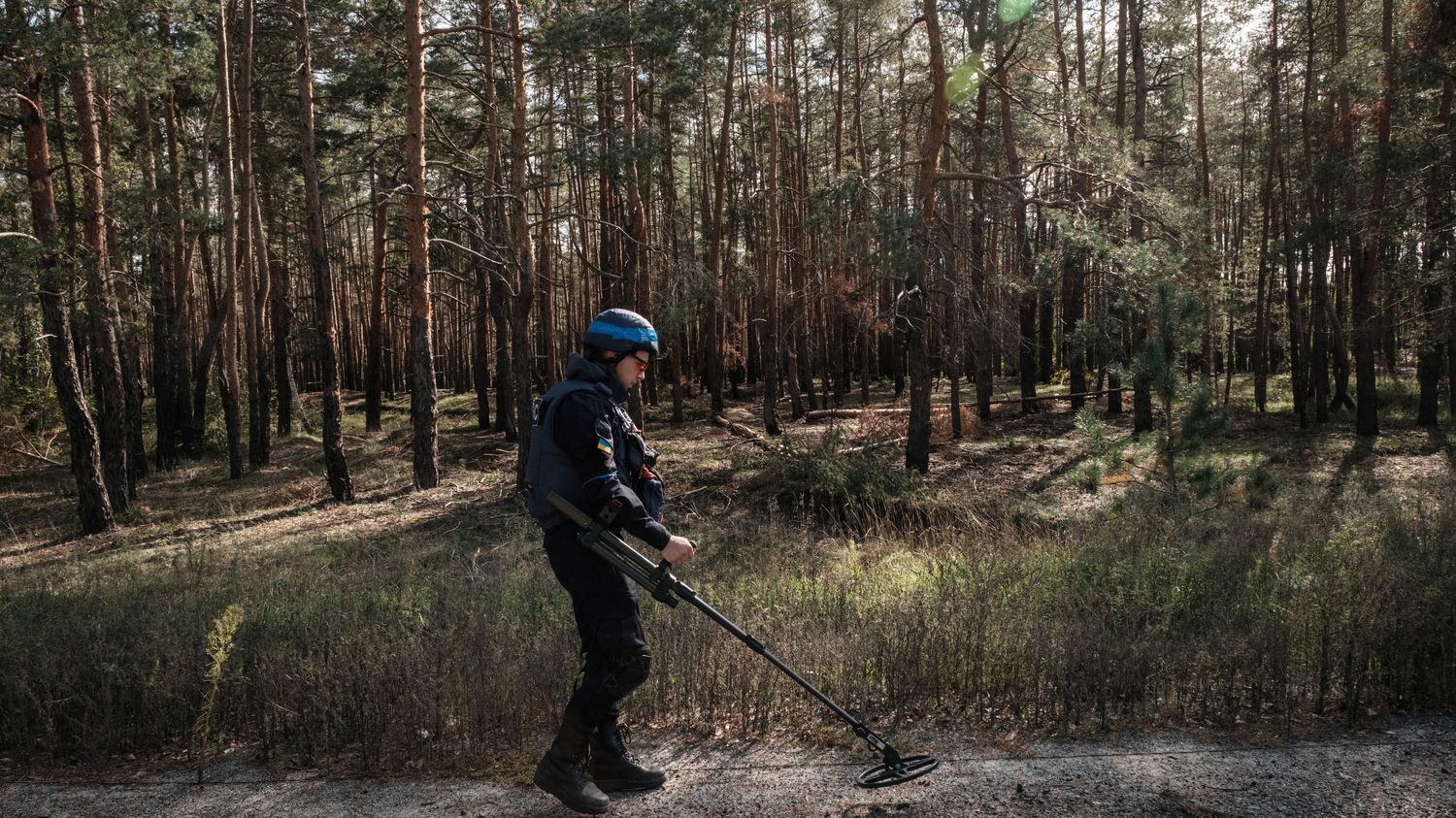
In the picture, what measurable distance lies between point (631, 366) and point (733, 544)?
7408 mm

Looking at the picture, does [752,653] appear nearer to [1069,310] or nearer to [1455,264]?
[1455,264]

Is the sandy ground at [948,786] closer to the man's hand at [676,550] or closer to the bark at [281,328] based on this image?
the man's hand at [676,550]

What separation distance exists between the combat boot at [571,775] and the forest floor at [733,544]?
17cm

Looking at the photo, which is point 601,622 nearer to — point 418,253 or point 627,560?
point 627,560

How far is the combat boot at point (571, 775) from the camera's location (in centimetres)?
373

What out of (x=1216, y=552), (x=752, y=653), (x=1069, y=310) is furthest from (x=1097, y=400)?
(x=752, y=653)

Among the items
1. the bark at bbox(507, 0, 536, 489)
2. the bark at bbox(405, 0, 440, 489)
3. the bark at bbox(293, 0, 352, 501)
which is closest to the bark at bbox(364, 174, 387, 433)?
the bark at bbox(293, 0, 352, 501)

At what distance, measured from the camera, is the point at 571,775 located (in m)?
3.79

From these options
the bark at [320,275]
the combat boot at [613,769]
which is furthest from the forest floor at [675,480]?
the combat boot at [613,769]

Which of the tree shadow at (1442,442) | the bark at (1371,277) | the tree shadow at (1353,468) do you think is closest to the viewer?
the tree shadow at (1353,468)

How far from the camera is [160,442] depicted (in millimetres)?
22062

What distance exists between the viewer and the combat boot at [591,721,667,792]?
3971 millimetres

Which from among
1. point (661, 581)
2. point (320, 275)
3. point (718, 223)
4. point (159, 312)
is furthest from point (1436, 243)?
point (159, 312)

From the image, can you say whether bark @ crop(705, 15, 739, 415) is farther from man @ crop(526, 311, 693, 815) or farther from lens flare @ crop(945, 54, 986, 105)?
man @ crop(526, 311, 693, 815)
